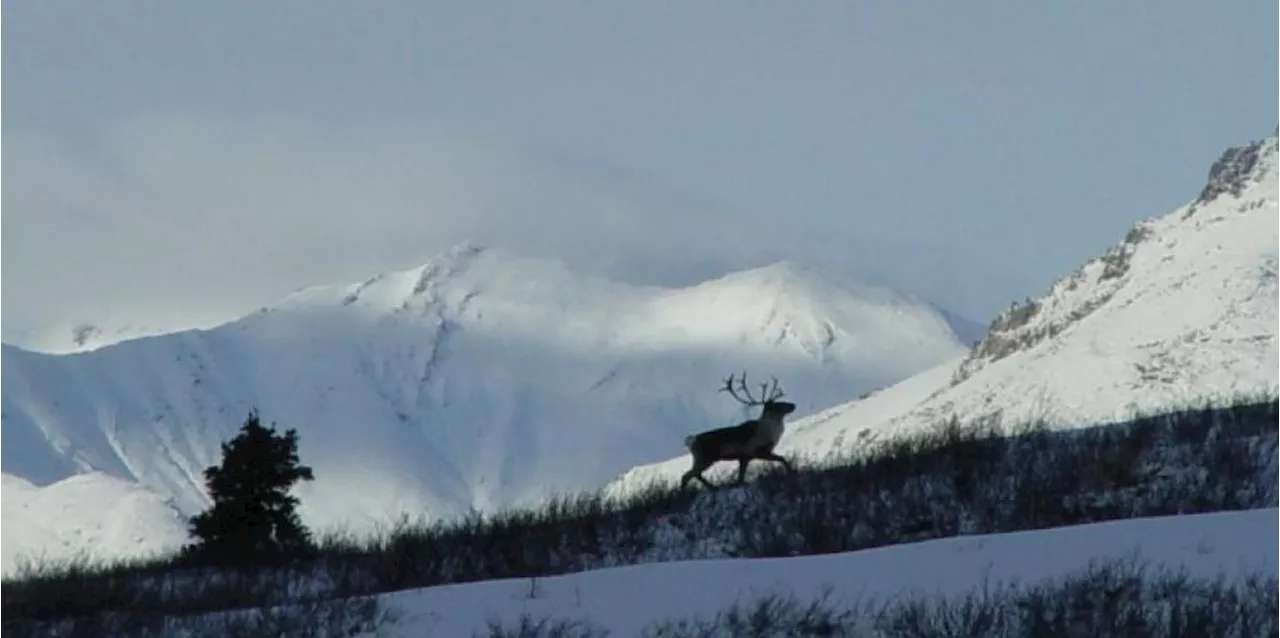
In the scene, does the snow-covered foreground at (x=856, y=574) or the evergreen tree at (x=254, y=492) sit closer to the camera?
the snow-covered foreground at (x=856, y=574)

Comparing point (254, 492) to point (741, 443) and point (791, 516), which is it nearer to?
point (741, 443)

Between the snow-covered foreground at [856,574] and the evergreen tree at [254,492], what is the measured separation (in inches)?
343

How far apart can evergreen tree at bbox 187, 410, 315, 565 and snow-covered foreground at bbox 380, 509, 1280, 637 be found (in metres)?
8.71

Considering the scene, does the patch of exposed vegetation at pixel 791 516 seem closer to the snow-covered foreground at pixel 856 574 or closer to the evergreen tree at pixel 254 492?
the snow-covered foreground at pixel 856 574

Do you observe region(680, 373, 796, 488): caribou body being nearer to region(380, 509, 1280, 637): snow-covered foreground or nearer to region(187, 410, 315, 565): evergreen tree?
region(187, 410, 315, 565): evergreen tree

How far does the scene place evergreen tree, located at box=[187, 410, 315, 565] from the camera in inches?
956

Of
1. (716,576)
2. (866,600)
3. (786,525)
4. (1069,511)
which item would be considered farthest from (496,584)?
(1069,511)

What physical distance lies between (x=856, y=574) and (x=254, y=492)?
1305cm

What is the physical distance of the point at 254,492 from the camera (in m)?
25.8

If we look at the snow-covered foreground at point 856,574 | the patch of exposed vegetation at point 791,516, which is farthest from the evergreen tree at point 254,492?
the snow-covered foreground at point 856,574

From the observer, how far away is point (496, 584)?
1409cm

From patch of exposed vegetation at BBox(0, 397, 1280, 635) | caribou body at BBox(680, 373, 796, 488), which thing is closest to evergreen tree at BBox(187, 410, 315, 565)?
caribou body at BBox(680, 373, 796, 488)

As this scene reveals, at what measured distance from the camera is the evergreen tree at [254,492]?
24281 millimetres

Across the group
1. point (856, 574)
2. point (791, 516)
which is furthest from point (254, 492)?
point (856, 574)
